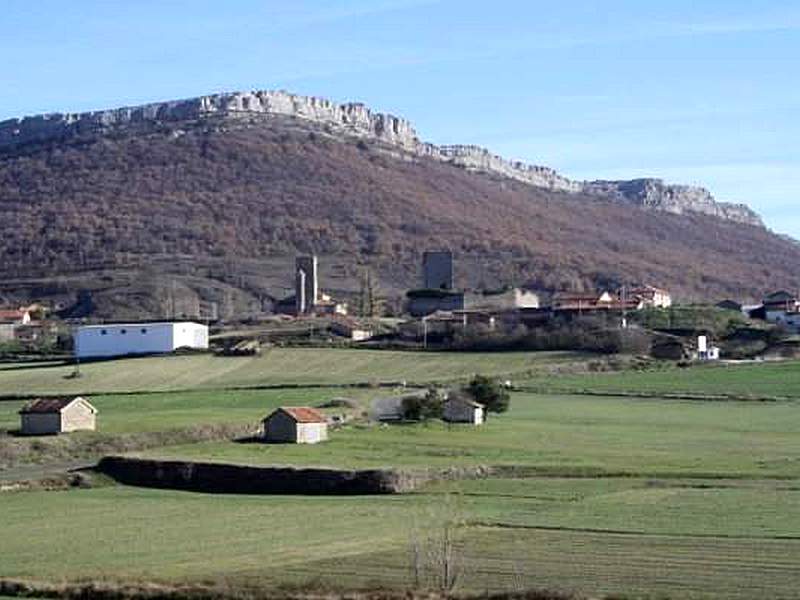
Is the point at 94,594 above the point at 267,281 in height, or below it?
below

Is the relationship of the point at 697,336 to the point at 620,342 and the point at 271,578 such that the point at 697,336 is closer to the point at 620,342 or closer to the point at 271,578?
the point at 620,342

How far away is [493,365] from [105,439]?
33.5m

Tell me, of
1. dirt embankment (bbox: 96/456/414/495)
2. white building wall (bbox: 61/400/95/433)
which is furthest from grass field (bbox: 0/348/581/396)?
dirt embankment (bbox: 96/456/414/495)

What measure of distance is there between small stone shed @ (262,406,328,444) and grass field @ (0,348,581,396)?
20497mm

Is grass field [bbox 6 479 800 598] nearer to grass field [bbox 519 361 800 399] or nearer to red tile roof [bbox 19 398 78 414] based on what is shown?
red tile roof [bbox 19 398 78 414]

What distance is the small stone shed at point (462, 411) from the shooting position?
61.7m

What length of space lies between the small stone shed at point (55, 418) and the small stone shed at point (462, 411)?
1248 cm

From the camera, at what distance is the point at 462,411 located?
6206cm

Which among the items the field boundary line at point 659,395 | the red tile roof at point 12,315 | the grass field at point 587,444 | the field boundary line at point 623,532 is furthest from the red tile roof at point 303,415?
the red tile roof at point 12,315

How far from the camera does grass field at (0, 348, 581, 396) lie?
77000mm

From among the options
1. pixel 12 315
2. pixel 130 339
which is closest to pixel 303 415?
pixel 130 339

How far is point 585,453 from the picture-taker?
166 feet

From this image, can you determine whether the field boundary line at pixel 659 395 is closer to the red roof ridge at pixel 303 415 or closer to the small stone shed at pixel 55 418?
the red roof ridge at pixel 303 415

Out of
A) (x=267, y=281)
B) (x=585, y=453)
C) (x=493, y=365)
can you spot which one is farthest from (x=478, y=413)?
(x=267, y=281)
